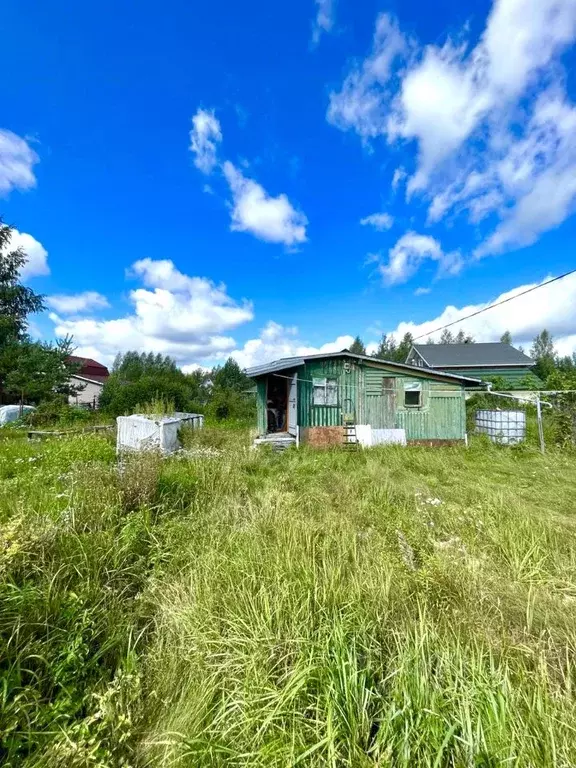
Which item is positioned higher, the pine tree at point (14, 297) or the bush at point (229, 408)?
the pine tree at point (14, 297)

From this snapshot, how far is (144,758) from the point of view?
1.56m

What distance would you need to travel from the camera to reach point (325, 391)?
12.0 meters

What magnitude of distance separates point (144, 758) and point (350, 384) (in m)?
11.1

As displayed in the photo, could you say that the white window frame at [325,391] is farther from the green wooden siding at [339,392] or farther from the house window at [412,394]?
the house window at [412,394]

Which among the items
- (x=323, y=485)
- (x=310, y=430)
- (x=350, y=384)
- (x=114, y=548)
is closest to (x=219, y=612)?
(x=114, y=548)

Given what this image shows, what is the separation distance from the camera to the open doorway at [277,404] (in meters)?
14.2

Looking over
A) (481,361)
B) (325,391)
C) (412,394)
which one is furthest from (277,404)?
(481,361)

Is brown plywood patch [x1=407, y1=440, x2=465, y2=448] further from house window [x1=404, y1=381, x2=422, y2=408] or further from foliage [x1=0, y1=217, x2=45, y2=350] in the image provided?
foliage [x1=0, y1=217, x2=45, y2=350]

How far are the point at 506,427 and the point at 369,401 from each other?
5.09m

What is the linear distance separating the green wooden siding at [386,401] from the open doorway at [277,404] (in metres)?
1.91

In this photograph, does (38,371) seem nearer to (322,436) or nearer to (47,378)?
(47,378)

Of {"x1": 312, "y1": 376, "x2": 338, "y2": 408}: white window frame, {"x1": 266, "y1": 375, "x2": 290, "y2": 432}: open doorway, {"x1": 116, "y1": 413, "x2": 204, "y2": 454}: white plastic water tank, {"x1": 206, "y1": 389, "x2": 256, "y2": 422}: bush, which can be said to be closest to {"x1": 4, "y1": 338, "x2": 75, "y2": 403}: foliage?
{"x1": 206, "y1": 389, "x2": 256, "y2": 422}: bush

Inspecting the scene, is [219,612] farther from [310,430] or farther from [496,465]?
[310,430]

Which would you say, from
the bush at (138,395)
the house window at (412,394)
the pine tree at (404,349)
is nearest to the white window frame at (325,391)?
the house window at (412,394)
